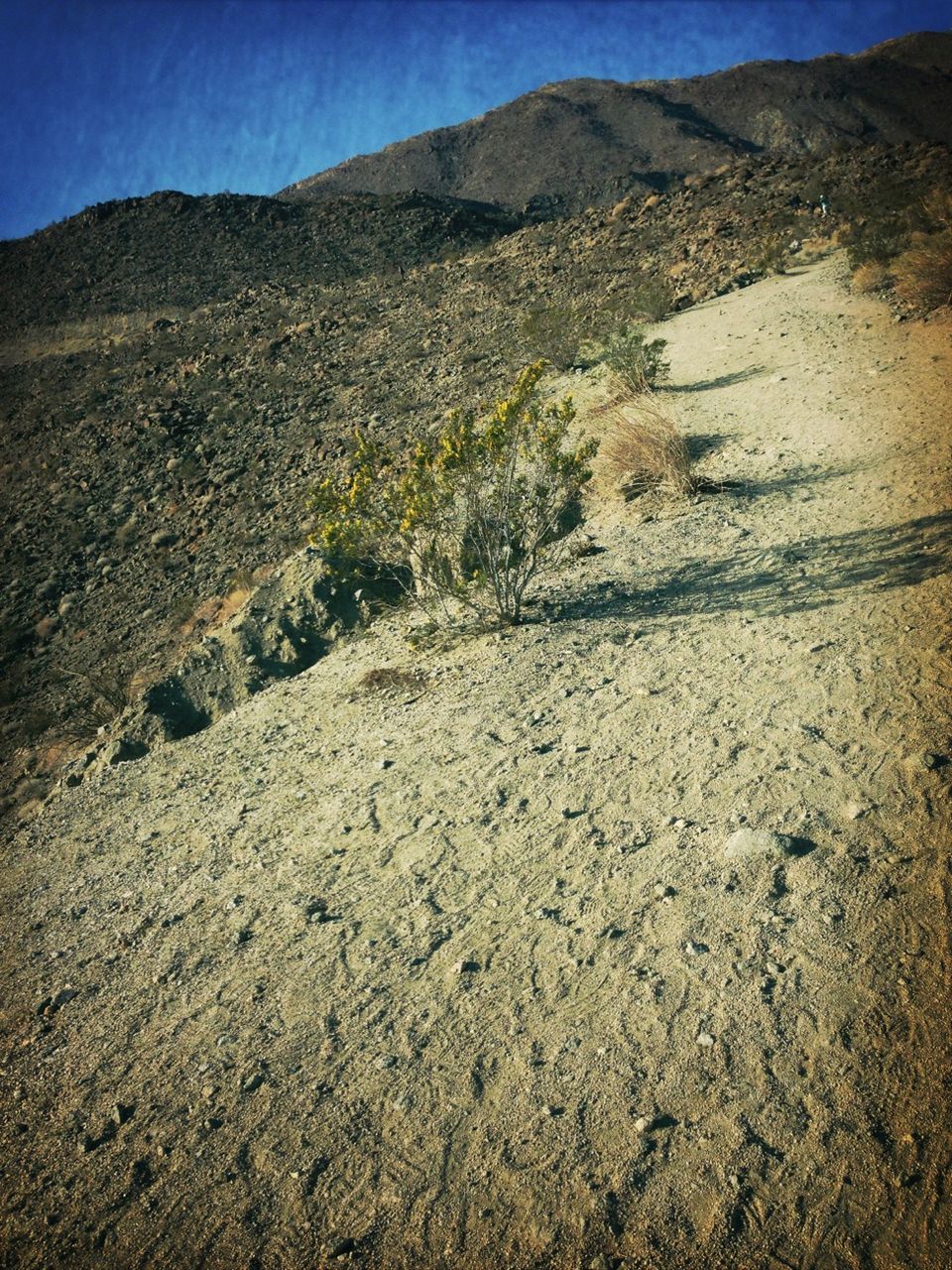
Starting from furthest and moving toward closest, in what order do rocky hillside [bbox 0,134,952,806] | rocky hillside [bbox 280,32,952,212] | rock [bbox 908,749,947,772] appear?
rocky hillside [bbox 280,32,952,212]
rocky hillside [bbox 0,134,952,806]
rock [bbox 908,749,947,772]

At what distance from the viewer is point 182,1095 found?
2.41m

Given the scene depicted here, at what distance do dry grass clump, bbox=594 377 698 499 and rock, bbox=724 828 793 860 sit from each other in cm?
439

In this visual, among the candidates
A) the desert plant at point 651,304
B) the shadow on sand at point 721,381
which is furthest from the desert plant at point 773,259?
the shadow on sand at point 721,381

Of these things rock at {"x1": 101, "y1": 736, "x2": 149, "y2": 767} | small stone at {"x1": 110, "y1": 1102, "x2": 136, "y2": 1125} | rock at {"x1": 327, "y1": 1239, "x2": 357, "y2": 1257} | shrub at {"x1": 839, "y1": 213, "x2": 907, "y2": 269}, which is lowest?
rock at {"x1": 327, "y1": 1239, "x2": 357, "y2": 1257}

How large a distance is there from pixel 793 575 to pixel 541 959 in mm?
3295

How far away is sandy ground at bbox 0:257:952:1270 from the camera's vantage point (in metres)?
1.88

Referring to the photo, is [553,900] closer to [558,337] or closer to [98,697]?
[98,697]

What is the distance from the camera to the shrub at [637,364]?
31.3ft

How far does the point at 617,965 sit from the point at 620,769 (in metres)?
1.15

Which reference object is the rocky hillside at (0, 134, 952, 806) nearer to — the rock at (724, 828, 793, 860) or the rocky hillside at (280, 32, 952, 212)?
the rock at (724, 828, 793, 860)

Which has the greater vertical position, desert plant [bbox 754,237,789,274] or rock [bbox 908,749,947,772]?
desert plant [bbox 754,237,789,274]

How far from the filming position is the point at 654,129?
60.9 metres

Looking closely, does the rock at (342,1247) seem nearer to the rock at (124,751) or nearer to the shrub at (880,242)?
the rock at (124,751)

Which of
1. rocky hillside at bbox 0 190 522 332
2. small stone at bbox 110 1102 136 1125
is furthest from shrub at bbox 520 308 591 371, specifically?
rocky hillside at bbox 0 190 522 332
